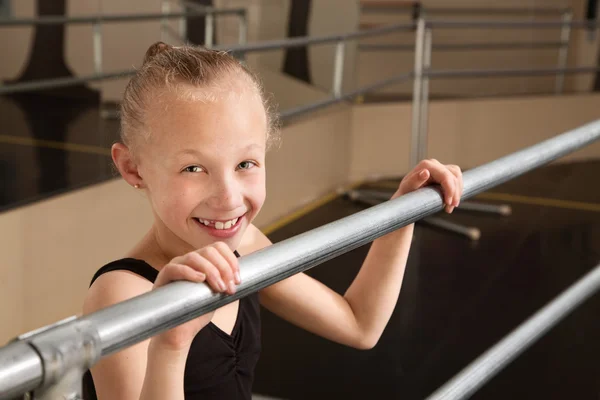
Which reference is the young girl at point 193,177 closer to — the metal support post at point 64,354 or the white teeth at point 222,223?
the white teeth at point 222,223

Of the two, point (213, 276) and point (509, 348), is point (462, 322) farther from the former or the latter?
point (213, 276)

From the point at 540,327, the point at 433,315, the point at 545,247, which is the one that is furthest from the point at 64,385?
the point at 545,247

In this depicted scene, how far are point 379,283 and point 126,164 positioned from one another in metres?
0.40

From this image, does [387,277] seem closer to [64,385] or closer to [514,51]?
[64,385]

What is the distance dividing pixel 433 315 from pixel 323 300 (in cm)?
173

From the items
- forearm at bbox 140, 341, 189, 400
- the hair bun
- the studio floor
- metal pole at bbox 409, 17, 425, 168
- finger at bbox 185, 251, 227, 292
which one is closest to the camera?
finger at bbox 185, 251, 227, 292

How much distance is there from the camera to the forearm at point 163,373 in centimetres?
76

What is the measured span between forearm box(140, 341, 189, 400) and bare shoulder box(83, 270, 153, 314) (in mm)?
198

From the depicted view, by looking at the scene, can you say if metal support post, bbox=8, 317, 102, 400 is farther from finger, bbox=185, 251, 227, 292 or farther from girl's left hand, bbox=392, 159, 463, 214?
girl's left hand, bbox=392, 159, 463, 214

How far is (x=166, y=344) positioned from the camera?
0.76 meters

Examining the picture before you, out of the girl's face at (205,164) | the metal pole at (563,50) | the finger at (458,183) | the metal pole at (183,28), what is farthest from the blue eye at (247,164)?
the metal pole at (563,50)

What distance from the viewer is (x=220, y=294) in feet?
2.15

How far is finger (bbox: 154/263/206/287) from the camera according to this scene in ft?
2.13

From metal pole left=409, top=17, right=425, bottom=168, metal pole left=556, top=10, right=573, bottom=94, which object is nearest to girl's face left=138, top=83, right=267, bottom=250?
metal pole left=409, top=17, right=425, bottom=168
